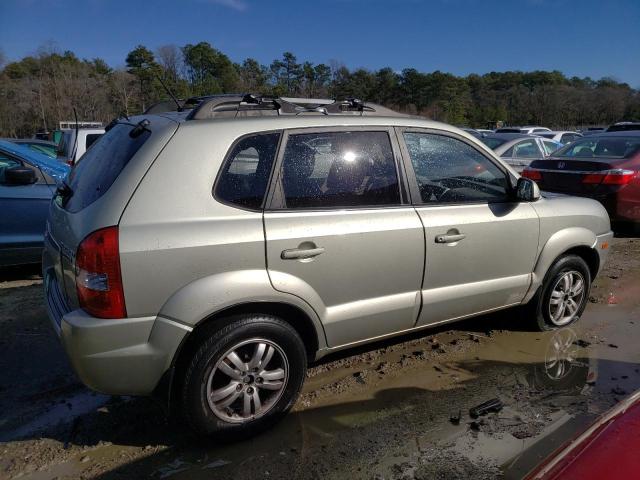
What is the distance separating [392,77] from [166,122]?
188ft

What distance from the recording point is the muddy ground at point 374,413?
8.75ft

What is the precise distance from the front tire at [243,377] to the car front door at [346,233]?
26 cm

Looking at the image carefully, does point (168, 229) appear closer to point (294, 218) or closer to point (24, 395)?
point (294, 218)

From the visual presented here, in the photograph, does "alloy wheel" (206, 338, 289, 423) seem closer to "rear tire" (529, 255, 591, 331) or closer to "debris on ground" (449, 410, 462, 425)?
"debris on ground" (449, 410, 462, 425)

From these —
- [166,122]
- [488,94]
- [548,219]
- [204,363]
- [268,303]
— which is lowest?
[204,363]

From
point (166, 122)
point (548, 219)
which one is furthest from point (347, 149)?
point (548, 219)

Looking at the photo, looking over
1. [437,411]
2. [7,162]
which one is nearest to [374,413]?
[437,411]

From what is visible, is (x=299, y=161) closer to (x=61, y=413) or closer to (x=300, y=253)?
(x=300, y=253)

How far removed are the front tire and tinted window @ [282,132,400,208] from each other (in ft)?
2.46

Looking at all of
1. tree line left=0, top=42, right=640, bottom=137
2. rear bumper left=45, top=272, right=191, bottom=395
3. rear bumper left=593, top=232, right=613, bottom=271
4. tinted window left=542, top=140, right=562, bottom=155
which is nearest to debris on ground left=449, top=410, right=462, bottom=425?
rear bumper left=45, top=272, right=191, bottom=395

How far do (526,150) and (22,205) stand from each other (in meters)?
9.77

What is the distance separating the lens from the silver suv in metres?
2.46

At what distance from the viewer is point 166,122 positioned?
2771 mm

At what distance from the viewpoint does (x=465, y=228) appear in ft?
11.3
